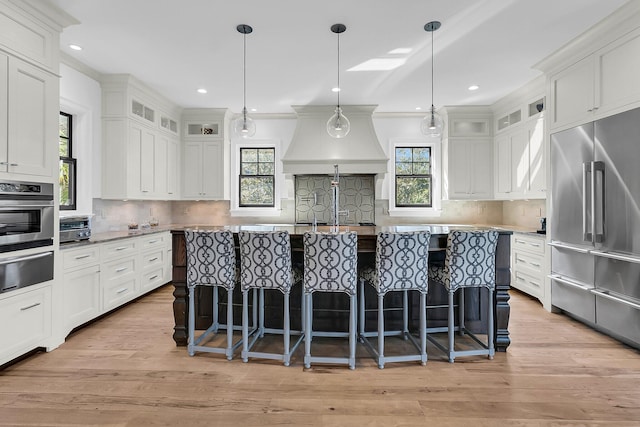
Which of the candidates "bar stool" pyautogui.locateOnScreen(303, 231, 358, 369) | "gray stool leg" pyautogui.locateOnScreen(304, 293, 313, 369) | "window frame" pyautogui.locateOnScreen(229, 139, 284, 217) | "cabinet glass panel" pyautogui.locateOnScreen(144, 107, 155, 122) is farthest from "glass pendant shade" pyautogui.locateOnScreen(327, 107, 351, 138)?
"cabinet glass panel" pyautogui.locateOnScreen(144, 107, 155, 122)

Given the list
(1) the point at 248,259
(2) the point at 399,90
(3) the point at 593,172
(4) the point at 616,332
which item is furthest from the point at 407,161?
(1) the point at 248,259

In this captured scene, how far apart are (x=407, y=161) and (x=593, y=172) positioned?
10.3ft

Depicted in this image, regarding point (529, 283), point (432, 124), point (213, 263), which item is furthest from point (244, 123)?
point (529, 283)

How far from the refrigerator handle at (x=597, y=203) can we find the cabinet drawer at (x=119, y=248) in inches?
190

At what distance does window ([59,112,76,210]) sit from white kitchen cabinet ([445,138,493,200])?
5.36 meters

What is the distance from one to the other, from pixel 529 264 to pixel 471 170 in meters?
1.86

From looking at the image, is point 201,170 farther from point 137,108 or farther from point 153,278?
point 153,278

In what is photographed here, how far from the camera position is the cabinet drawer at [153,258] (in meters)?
4.36

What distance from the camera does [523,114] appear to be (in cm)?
479

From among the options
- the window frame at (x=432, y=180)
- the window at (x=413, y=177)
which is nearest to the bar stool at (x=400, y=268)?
the window frame at (x=432, y=180)

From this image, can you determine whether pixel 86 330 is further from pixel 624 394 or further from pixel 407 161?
pixel 407 161

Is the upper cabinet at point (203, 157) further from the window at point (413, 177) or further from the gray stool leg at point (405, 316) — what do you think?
the gray stool leg at point (405, 316)

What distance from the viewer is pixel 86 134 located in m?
4.05

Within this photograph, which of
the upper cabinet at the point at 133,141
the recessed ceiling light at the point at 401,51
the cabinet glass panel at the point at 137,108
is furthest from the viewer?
the cabinet glass panel at the point at 137,108
